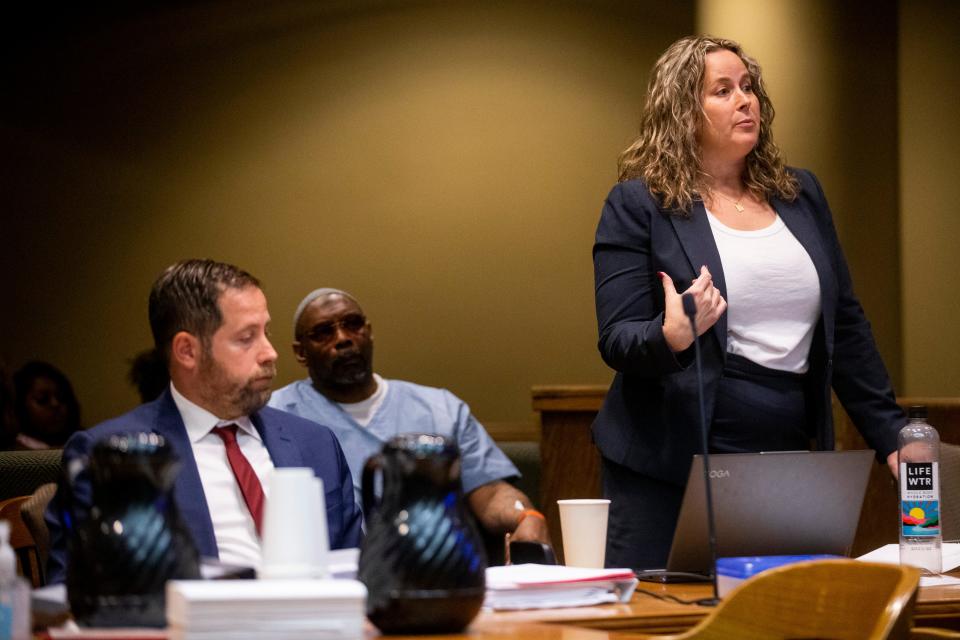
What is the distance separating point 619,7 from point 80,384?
3.17 m

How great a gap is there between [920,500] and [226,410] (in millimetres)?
1252

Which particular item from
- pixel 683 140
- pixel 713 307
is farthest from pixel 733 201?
pixel 713 307

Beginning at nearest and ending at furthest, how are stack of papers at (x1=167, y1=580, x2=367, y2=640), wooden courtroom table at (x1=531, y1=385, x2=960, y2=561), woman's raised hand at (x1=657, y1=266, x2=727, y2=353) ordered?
stack of papers at (x1=167, y1=580, x2=367, y2=640)
woman's raised hand at (x1=657, y1=266, x2=727, y2=353)
wooden courtroom table at (x1=531, y1=385, x2=960, y2=561)

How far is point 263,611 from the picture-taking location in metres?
1.23

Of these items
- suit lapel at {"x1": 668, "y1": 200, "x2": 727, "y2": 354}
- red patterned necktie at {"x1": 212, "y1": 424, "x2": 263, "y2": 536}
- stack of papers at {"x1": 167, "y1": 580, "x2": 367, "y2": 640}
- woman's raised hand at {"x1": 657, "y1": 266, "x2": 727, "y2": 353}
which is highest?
suit lapel at {"x1": 668, "y1": 200, "x2": 727, "y2": 354}

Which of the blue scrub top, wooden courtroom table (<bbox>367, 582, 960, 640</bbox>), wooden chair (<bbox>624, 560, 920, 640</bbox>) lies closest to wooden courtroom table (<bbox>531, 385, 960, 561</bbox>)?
the blue scrub top

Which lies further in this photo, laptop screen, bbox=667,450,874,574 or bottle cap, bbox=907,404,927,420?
bottle cap, bbox=907,404,927,420

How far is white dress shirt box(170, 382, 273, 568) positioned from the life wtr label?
1108 mm

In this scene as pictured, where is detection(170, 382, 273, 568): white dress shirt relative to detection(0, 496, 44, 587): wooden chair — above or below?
above

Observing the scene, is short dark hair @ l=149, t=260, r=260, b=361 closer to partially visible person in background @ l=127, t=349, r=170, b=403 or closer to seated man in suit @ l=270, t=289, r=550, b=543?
seated man in suit @ l=270, t=289, r=550, b=543

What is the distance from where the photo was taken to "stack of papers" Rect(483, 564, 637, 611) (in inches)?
67.8

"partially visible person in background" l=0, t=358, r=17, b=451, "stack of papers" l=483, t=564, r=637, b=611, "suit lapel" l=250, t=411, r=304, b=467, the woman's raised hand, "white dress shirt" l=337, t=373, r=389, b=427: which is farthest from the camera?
"partially visible person in background" l=0, t=358, r=17, b=451

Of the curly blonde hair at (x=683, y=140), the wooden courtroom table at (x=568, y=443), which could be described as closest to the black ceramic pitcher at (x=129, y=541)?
the curly blonde hair at (x=683, y=140)

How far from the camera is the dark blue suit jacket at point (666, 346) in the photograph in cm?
240
